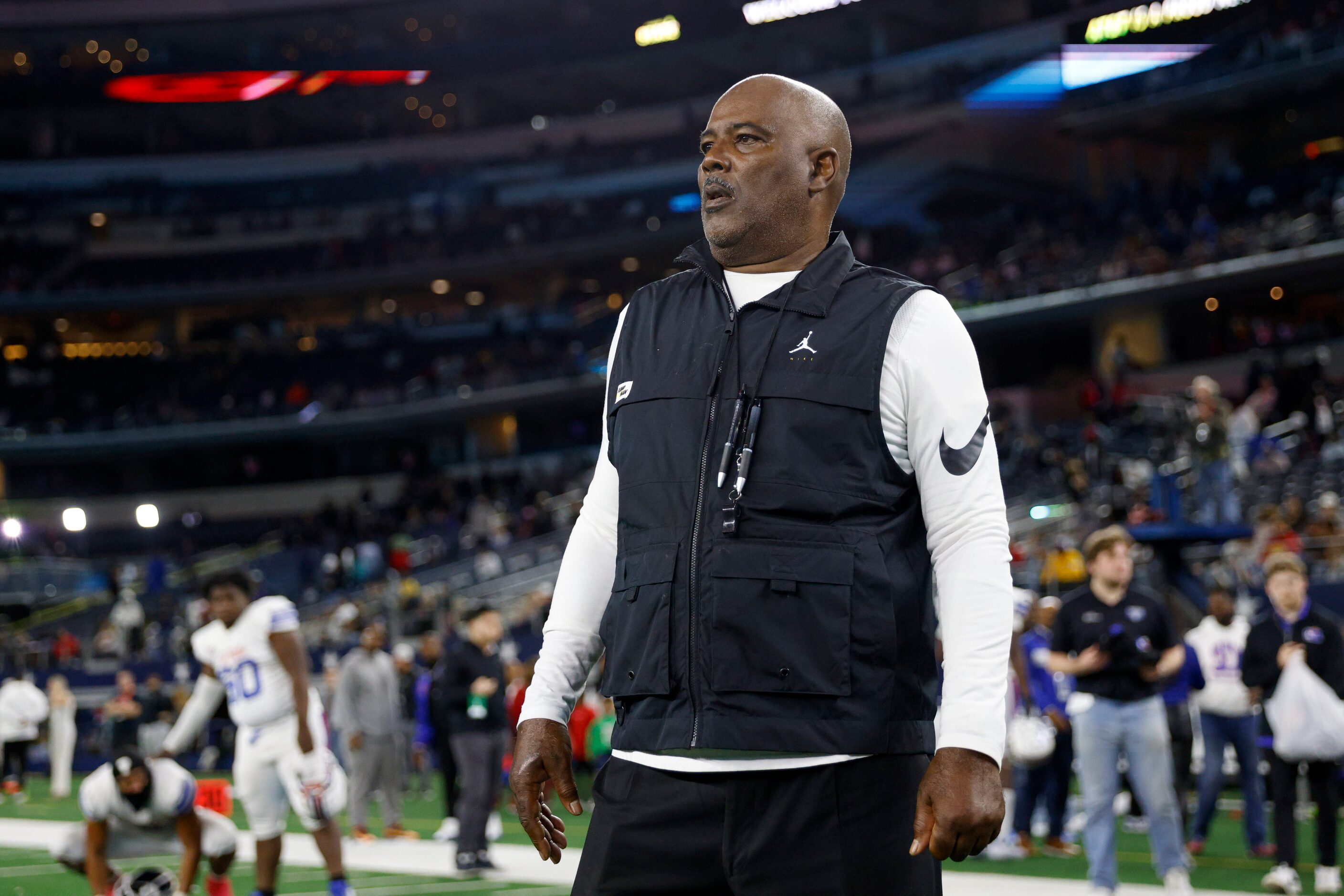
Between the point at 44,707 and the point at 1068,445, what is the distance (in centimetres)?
1713

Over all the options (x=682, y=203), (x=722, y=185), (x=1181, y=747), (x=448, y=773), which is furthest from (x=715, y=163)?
(x=682, y=203)

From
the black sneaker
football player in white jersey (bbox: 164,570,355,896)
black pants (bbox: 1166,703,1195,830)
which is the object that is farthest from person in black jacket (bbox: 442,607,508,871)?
black pants (bbox: 1166,703,1195,830)

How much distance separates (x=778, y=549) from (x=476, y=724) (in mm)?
8676

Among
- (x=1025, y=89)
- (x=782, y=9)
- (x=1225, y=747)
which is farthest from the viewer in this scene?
(x=782, y=9)

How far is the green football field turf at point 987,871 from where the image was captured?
32.3 ft

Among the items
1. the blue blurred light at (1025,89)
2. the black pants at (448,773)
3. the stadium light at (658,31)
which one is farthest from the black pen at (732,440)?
the stadium light at (658,31)

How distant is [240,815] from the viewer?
53.4 feet

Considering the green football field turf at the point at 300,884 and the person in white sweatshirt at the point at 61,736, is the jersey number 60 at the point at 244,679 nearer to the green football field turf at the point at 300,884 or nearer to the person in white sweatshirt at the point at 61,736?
the green football field turf at the point at 300,884

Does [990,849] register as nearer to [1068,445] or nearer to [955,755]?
[955,755]

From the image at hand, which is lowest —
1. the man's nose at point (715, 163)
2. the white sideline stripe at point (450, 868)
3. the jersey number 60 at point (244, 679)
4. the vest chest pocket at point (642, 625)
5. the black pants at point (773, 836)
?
the white sideline stripe at point (450, 868)

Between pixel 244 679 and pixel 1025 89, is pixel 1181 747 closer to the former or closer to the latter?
pixel 244 679

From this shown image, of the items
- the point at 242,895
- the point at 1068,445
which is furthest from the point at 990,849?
the point at 1068,445

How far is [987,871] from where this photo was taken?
34.1 feet

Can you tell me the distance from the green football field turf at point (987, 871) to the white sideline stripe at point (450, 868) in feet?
0.16
